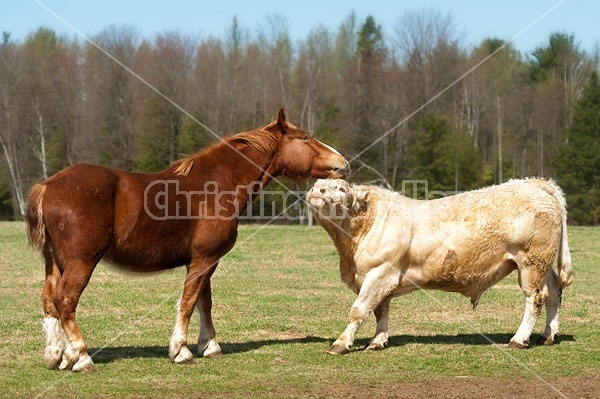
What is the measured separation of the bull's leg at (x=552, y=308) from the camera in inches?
390

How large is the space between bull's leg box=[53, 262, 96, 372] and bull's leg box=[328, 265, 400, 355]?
9.30ft

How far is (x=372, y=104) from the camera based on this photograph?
180 ft

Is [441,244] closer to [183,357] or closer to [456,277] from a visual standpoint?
[456,277]

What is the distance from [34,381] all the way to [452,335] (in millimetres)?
5395

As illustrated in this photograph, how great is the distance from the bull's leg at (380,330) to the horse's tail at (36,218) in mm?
3989

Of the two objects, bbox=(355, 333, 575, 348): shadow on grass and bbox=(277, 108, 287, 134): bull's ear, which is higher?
bbox=(277, 108, 287, 134): bull's ear

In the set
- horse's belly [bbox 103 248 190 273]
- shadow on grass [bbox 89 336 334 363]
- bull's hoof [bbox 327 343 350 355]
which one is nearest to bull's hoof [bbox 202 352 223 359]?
shadow on grass [bbox 89 336 334 363]

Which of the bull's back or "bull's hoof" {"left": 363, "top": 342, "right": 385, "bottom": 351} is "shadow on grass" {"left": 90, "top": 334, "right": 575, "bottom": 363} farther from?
the bull's back

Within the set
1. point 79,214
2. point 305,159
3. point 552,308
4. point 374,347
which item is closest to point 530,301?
point 552,308

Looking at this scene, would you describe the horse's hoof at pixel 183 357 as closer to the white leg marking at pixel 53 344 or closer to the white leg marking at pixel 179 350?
the white leg marking at pixel 179 350

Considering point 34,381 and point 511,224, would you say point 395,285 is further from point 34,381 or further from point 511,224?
point 34,381

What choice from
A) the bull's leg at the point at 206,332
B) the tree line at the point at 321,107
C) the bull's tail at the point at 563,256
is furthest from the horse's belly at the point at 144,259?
the tree line at the point at 321,107

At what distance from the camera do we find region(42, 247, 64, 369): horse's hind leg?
843cm

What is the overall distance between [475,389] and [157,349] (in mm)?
3909
